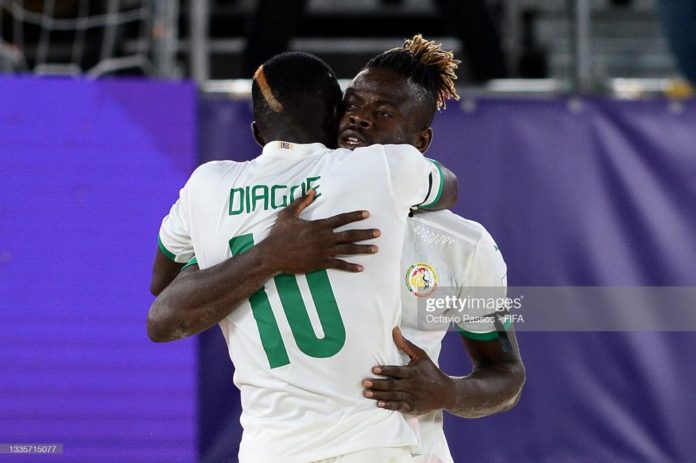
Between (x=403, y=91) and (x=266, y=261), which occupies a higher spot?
(x=403, y=91)

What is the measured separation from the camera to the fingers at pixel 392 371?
2469mm

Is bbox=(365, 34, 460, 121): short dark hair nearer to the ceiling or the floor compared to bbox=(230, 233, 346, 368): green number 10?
nearer to the ceiling

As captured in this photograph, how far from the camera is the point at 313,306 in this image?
2477mm

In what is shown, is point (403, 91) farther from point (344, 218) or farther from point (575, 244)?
point (575, 244)

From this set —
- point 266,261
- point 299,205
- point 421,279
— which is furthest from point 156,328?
point 421,279

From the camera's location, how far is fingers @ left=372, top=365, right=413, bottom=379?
2.47 meters

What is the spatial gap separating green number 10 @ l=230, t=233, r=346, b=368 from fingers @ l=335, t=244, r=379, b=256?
7 centimetres

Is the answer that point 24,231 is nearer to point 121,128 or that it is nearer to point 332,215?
point 121,128

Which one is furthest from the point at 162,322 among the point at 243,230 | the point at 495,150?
→ the point at 495,150

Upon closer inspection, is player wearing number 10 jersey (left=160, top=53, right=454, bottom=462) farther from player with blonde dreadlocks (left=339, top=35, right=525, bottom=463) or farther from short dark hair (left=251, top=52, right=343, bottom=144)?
player with blonde dreadlocks (left=339, top=35, right=525, bottom=463)

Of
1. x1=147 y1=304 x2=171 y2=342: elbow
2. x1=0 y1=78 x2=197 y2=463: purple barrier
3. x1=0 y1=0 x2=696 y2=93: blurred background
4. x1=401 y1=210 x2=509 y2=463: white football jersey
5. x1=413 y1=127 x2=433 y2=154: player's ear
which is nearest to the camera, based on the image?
x1=147 y1=304 x2=171 y2=342: elbow

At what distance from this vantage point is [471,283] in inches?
115

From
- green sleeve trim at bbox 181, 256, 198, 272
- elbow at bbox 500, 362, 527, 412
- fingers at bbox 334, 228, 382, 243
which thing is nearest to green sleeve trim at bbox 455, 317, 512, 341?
elbow at bbox 500, 362, 527, 412

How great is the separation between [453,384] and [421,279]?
0.36m
